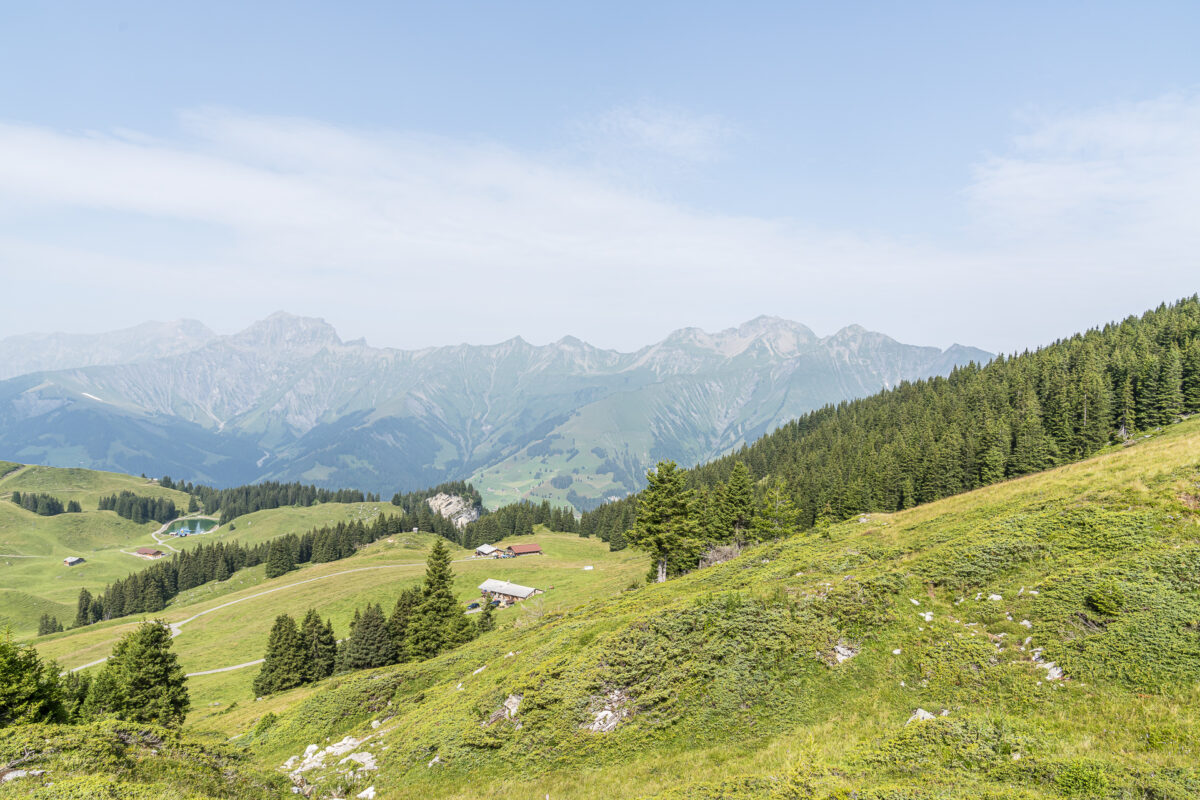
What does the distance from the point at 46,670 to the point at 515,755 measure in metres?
28.6

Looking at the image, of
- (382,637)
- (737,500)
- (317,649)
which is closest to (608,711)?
(382,637)

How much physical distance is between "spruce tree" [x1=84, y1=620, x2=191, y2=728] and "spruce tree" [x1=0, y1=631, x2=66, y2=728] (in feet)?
68.8

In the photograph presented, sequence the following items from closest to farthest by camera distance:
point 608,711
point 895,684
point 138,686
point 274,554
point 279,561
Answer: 1. point 895,684
2. point 608,711
3. point 138,686
4. point 279,561
5. point 274,554

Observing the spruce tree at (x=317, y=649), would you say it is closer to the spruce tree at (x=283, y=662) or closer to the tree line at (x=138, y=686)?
the spruce tree at (x=283, y=662)

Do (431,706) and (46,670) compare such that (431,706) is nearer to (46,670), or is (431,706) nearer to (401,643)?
(46,670)

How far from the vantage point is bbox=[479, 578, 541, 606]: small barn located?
9594 cm

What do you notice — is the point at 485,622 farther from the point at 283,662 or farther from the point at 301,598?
the point at 301,598

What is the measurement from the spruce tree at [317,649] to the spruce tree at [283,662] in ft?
1.45

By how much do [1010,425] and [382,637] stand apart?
108307mm

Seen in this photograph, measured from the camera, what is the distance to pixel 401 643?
5922 cm

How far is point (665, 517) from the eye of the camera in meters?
57.5

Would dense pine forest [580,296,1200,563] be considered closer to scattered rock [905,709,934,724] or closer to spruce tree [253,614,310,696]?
spruce tree [253,614,310,696]

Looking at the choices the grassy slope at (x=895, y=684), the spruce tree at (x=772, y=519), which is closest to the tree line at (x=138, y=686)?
the grassy slope at (x=895, y=684)

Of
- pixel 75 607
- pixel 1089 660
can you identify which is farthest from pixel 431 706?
pixel 75 607
